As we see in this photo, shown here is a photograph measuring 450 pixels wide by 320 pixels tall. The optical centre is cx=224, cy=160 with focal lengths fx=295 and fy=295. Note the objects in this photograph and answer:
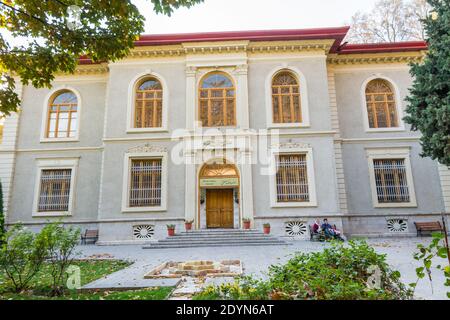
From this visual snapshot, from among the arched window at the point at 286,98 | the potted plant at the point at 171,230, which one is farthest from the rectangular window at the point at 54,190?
the arched window at the point at 286,98

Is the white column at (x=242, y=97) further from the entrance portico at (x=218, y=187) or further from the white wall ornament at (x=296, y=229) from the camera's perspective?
the white wall ornament at (x=296, y=229)

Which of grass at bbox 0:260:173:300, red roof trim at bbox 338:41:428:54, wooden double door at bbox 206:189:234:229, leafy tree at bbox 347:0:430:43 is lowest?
grass at bbox 0:260:173:300

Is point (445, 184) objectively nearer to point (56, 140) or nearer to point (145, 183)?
point (145, 183)

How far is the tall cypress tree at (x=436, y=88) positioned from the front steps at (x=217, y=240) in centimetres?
693

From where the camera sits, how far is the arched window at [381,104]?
1628 centimetres

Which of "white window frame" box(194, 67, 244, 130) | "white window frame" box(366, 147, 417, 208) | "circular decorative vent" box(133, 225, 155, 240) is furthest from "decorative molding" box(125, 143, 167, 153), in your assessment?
"white window frame" box(366, 147, 417, 208)

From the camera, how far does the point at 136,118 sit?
15.8 m

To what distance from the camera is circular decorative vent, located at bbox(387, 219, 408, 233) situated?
14945 mm

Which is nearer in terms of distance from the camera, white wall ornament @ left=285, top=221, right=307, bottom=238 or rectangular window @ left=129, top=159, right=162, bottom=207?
white wall ornament @ left=285, top=221, right=307, bottom=238

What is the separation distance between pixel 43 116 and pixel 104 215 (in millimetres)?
7086

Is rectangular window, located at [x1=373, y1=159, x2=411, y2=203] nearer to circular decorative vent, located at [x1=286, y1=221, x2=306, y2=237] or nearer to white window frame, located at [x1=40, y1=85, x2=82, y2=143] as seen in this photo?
circular decorative vent, located at [x1=286, y1=221, x2=306, y2=237]

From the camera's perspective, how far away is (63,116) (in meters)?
16.8

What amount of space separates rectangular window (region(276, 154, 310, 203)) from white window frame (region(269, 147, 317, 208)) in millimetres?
184
